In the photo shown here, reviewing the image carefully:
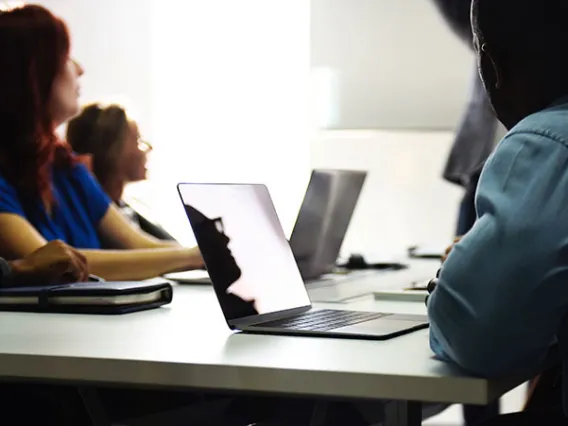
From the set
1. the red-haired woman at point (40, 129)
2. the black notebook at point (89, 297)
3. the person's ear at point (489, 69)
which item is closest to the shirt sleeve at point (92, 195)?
the red-haired woman at point (40, 129)

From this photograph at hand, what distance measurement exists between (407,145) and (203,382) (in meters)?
3.31

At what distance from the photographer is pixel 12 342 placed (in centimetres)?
122

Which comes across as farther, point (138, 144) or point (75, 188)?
point (138, 144)

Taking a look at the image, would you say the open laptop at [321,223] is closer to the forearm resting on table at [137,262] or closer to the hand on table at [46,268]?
the forearm resting on table at [137,262]

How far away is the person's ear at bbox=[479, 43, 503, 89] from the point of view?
1102mm

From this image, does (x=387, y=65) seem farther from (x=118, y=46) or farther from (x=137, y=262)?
(x=137, y=262)

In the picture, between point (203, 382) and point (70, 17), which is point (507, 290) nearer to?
point (203, 382)

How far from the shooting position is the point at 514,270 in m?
0.95

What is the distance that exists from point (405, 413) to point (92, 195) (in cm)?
157

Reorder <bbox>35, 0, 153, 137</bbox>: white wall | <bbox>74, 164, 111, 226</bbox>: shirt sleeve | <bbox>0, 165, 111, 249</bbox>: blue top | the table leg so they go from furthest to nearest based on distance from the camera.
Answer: <bbox>35, 0, 153, 137</bbox>: white wall < <bbox>74, 164, 111, 226</bbox>: shirt sleeve < <bbox>0, 165, 111, 249</bbox>: blue top < the table leg

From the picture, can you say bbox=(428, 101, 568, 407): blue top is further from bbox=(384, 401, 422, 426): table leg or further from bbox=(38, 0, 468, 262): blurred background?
bbox=(38, 0, 468, 262): blurred background

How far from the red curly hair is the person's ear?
135 cm

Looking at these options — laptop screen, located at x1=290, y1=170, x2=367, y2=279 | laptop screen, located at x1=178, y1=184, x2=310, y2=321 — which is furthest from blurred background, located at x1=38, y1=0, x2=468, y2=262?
laptop screen, located at x1=178, y1=184, x2=310, y2=321

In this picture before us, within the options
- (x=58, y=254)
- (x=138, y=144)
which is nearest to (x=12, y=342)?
(x=58, y=254)
